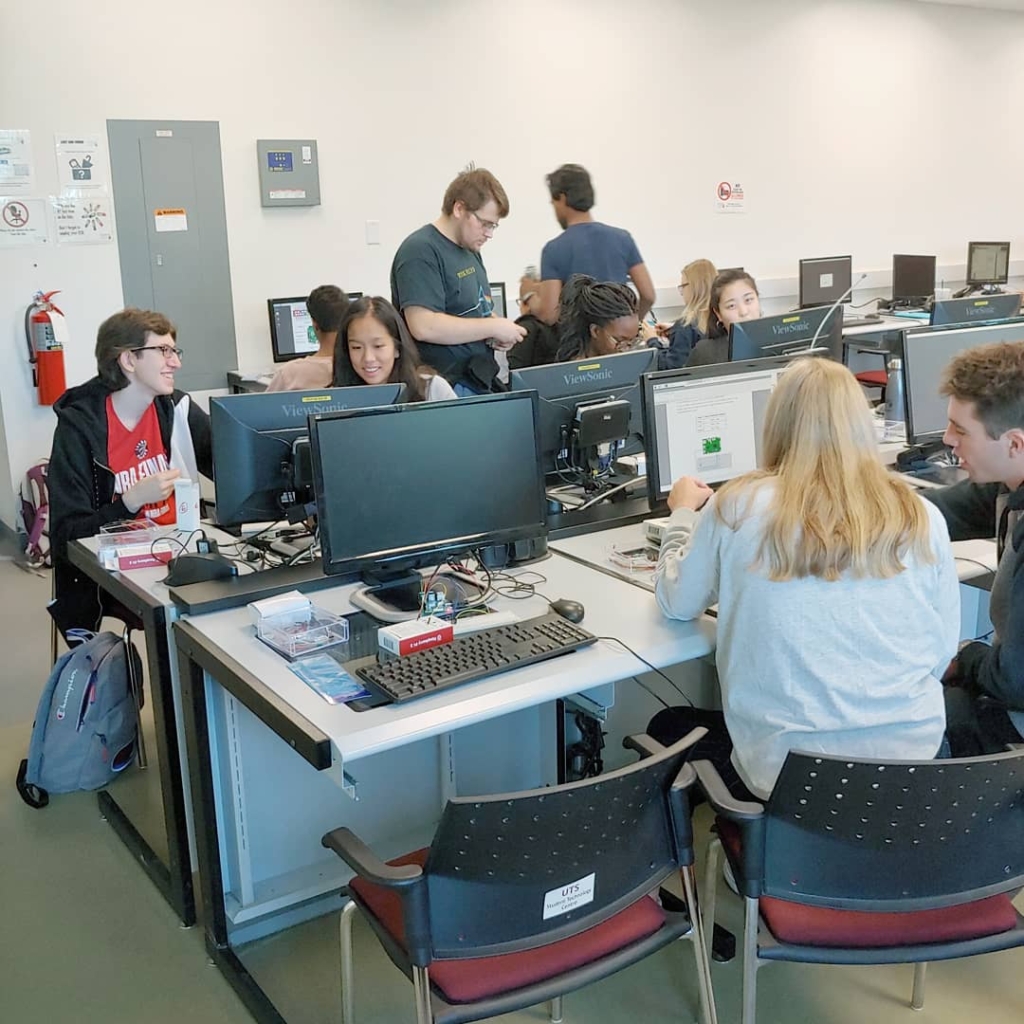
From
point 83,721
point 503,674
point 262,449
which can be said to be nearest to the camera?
point 503,674

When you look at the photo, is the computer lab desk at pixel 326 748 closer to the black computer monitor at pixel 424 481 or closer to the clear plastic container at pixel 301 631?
the clear plastic container at pixel 301 631

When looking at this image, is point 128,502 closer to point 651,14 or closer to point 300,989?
point 300,989

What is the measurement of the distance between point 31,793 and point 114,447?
0.93m

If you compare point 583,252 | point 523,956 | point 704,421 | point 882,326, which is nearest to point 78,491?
point 704,421

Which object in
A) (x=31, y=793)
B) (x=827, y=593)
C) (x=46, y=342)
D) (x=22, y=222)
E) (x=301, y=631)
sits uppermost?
(x=22, y=222)

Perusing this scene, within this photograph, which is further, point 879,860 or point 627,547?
point 627,547

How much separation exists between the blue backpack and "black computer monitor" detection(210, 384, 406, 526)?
1.94 ft

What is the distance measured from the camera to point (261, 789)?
2268 millimetres

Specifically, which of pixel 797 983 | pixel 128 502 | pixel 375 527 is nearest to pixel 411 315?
pixel 128 502

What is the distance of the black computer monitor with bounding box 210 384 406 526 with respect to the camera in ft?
7.81

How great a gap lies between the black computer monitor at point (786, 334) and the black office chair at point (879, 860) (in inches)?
69.0

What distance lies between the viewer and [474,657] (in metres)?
1.91

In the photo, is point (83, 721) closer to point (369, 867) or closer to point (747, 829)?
point (369, 867)

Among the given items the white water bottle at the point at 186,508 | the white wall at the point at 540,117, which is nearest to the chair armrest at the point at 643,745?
the white water bottle at the point at 186,508
